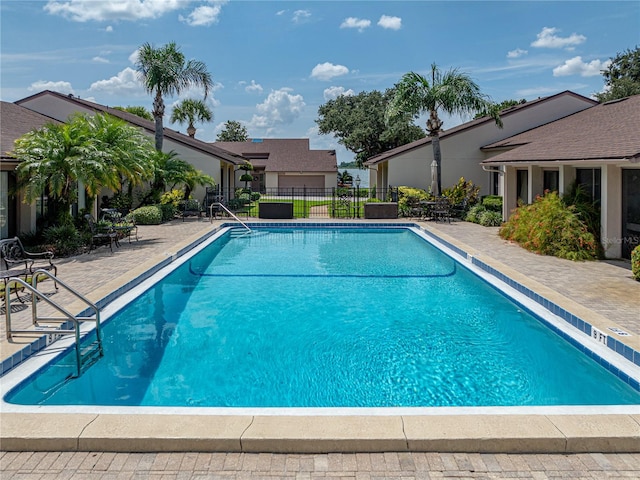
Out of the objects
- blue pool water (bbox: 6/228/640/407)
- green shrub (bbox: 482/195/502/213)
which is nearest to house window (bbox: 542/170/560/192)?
green shrub (bbox: 482/195/502/213)

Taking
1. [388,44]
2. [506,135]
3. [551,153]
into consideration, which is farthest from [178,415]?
[506,135]

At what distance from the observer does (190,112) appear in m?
38.8

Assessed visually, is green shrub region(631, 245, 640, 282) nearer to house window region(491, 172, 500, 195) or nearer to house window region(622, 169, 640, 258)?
house window region(622, 169, 640, 258)

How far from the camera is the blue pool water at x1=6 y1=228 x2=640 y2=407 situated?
5.56 m

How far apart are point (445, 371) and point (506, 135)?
909 inches

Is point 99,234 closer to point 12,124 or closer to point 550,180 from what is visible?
point 12,124

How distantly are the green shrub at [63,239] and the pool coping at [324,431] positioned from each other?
878 centimetres

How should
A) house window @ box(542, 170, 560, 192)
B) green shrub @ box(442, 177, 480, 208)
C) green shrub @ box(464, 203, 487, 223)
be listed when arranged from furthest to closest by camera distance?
green shrub @ box(442, 177, 480, 208)
green shrub @ box(464, 203, 487, 223)
house window @ box(542, 170, 560, 192)

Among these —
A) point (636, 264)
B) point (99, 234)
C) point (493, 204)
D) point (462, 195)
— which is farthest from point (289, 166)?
point (636, 264)

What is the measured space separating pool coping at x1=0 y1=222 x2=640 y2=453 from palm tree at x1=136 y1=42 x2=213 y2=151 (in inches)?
840

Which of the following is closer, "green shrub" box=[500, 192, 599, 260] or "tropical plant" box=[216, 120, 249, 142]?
"green shrub" box=[500, 192, 599, 260]

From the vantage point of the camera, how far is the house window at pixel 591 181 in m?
13.6

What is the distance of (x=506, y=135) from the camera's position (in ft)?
87.3

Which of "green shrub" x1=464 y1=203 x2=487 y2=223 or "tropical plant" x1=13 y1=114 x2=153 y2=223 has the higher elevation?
"tropical plant" x1=13 y1=114 x2=153 y2=223
